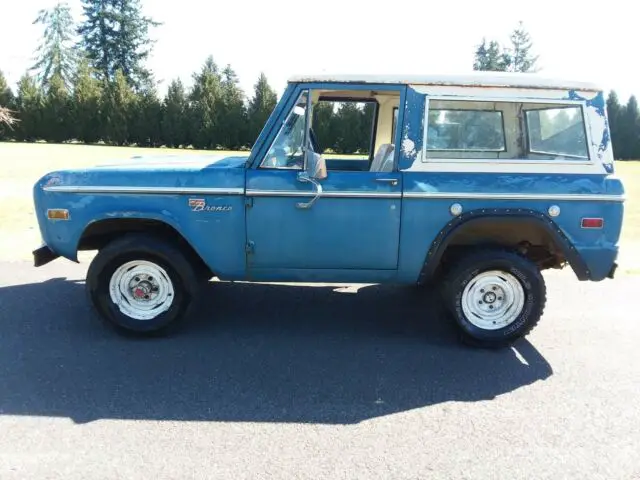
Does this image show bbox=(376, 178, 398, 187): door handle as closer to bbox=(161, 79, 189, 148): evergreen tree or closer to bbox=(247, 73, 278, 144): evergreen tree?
bbox=(247, 73, 278, 144): evergreen tree

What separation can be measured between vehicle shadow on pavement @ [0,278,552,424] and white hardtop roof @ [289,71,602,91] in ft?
6.47

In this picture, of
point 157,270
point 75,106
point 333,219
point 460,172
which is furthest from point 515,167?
point 75,106

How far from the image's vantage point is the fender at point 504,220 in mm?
4180

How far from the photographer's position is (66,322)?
185 inches

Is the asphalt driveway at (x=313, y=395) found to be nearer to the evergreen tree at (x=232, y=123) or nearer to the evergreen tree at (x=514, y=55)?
the evergreen tree at (x=232, y=123)

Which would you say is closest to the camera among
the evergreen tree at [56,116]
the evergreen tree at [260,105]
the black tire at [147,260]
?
the black tire at [147,260]

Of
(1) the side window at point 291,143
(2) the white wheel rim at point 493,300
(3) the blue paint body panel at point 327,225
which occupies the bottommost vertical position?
(2) the white wheel rim at point 493,300

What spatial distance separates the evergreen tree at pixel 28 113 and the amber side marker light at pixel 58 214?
1477 inches

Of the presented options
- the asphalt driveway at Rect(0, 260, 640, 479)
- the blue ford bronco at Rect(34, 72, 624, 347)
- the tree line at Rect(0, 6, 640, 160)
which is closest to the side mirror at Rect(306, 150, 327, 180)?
the blue ford bronco at Rect(34, 72, 624, 347)

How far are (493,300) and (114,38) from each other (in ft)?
183

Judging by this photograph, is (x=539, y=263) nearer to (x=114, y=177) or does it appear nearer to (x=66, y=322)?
(x=114, y=177)

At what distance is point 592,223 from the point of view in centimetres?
420

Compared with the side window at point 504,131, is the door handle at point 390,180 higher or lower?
lower

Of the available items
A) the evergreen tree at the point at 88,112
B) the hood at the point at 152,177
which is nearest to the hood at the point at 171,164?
the hood at the point at 152,177
